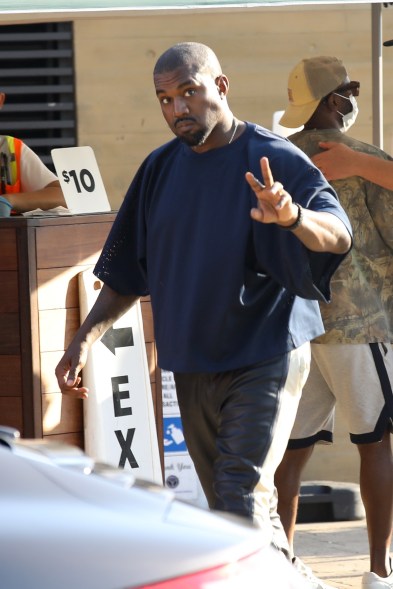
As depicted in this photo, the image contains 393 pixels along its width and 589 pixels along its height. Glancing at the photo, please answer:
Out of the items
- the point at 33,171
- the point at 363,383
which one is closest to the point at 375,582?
the point at 363,383

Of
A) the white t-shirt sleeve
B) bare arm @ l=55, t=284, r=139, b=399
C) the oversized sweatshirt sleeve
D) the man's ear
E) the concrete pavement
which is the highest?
the man's ear

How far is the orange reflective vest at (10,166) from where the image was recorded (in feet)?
21.4

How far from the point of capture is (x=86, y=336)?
15.8ft

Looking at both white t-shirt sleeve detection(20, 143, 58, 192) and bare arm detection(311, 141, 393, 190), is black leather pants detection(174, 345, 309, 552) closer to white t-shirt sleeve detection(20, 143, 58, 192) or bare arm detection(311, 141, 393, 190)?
bare arm detection(311, 141, 393, 190)

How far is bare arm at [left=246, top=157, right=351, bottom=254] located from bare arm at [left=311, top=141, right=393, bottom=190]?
1.37 meters

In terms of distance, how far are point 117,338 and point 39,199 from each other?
0.72 m

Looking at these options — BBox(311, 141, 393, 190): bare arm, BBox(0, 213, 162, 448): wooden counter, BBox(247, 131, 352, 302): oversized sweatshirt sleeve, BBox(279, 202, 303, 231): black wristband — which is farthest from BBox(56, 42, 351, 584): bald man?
BBox(0, 213, 162, 448): wooden counter

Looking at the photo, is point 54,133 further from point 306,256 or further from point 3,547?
point 3,547

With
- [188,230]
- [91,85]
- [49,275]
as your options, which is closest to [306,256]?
[188,230]

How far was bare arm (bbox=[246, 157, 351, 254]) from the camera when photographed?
3.83 m

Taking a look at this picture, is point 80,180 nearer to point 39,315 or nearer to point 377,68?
point 39,315

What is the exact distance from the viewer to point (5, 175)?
6.54 metres

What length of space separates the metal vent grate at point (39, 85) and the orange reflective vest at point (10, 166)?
6.43 ft

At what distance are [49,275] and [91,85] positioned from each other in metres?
2.72
